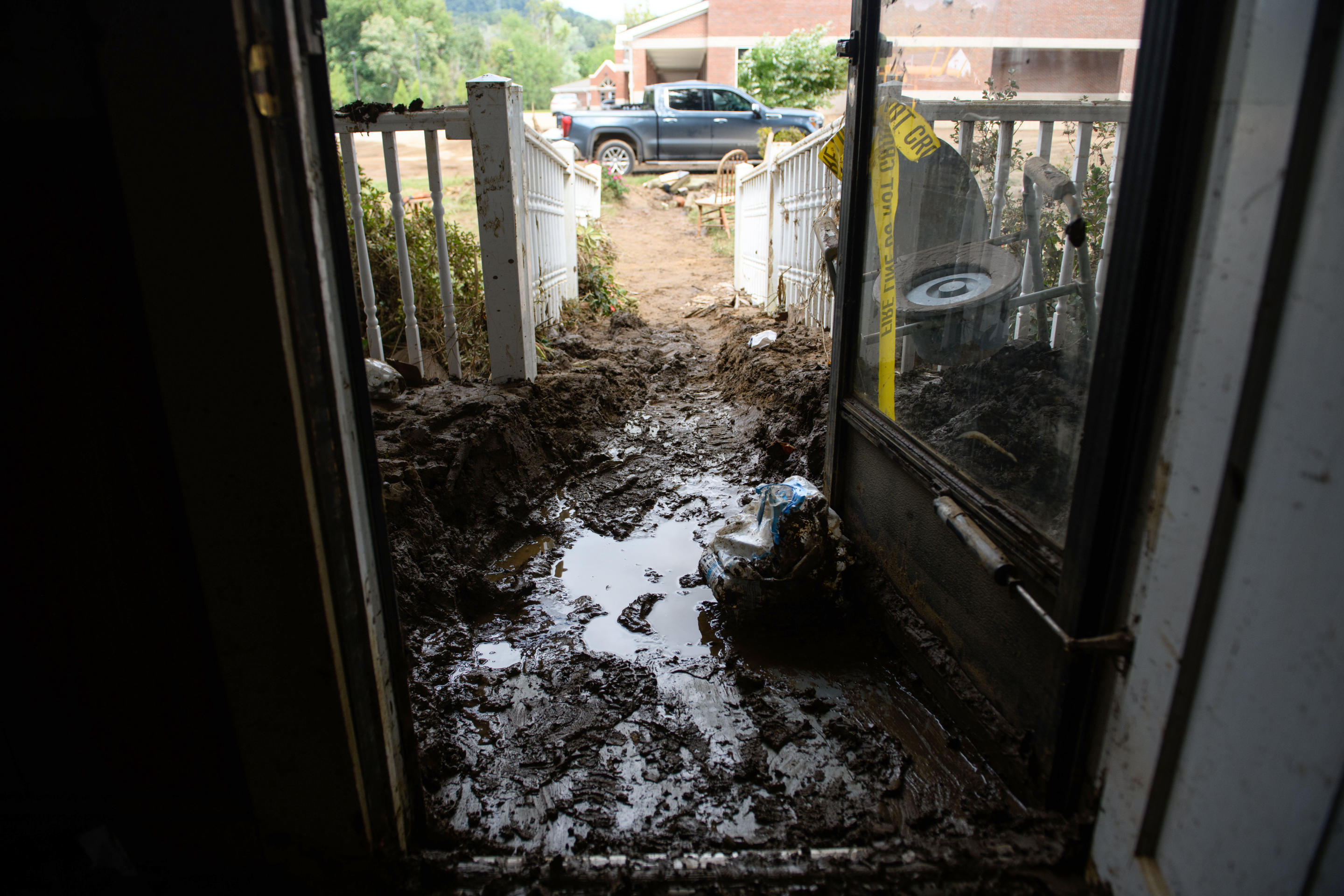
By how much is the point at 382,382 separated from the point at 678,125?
13149 millimetres

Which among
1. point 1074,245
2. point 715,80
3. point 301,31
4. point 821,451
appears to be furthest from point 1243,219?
point 715,80

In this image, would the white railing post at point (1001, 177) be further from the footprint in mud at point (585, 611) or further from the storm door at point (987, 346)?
the footprint in mud at point (585, 611)

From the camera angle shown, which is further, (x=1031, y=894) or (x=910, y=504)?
(x=910, y=504)

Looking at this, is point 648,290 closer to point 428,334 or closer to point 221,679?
point 428,334

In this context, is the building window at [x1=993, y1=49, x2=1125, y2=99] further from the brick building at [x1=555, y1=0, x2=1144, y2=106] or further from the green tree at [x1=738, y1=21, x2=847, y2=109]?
the green tree at [x1=738, y1=21, x2=847, y2=109]

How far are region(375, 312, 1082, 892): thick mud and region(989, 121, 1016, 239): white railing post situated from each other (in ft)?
Answer: 4.36

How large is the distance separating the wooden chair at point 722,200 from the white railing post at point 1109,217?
426 inches

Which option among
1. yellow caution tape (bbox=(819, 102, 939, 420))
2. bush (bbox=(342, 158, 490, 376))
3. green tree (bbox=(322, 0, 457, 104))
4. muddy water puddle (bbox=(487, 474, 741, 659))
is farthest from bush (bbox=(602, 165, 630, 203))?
green tree (bbox=(322, 0, 457, 104))

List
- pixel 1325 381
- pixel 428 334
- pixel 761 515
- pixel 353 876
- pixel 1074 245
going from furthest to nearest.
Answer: pixel 428 334
pixel 761 515
pixel 1074 245
pixel 353 876
pixel 1325 381

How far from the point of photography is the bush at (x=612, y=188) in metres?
14.0

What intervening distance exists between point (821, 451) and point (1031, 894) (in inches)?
90.3

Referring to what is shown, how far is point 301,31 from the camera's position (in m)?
1.06

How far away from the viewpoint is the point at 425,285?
177 inches

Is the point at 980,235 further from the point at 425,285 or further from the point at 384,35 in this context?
the point at 384,35
